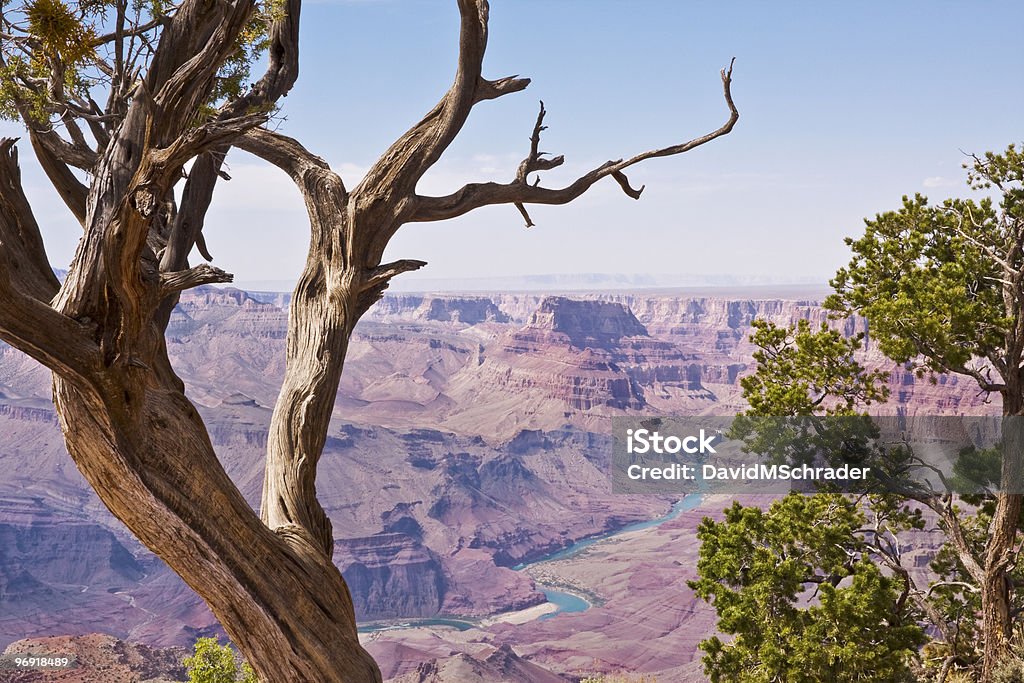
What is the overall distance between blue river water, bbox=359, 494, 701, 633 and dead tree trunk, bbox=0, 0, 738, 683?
95.3 metres

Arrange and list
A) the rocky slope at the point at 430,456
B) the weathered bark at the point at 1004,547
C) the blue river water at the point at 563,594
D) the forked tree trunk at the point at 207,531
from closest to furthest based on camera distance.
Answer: the forked tree trunk at the point at 207,531, the weathered bark at the point at 1004,547, the rocky slope at the point at 430,456, the blue river water at the point at 563,594

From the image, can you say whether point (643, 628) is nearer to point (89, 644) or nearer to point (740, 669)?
point (89, 644)

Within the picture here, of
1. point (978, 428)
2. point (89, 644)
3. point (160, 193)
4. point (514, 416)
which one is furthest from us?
point (514, 416)

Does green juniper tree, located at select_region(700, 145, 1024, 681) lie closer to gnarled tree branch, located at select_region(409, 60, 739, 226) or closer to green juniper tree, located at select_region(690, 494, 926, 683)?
green juniper tree, located at select_region(690, 494, 926, 683)

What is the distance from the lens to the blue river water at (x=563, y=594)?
10075 cm

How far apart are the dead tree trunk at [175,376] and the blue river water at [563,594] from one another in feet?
313

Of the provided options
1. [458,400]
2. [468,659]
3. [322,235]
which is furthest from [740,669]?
[458,400]

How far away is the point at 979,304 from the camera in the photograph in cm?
1012

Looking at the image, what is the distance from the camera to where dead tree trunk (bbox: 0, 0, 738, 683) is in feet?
8.89

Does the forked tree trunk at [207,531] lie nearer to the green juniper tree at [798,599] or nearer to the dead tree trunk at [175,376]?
the dead tree trunk at [175,376]

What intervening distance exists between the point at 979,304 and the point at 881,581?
3187 mm

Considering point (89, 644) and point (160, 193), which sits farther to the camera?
point (89, 644)

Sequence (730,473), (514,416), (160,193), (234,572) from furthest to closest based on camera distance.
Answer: (514,416), (730,473), (234,572), (160,193)

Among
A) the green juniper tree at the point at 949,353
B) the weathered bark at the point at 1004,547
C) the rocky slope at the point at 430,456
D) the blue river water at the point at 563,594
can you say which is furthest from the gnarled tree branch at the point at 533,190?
the blue river water at the point at 563,594
